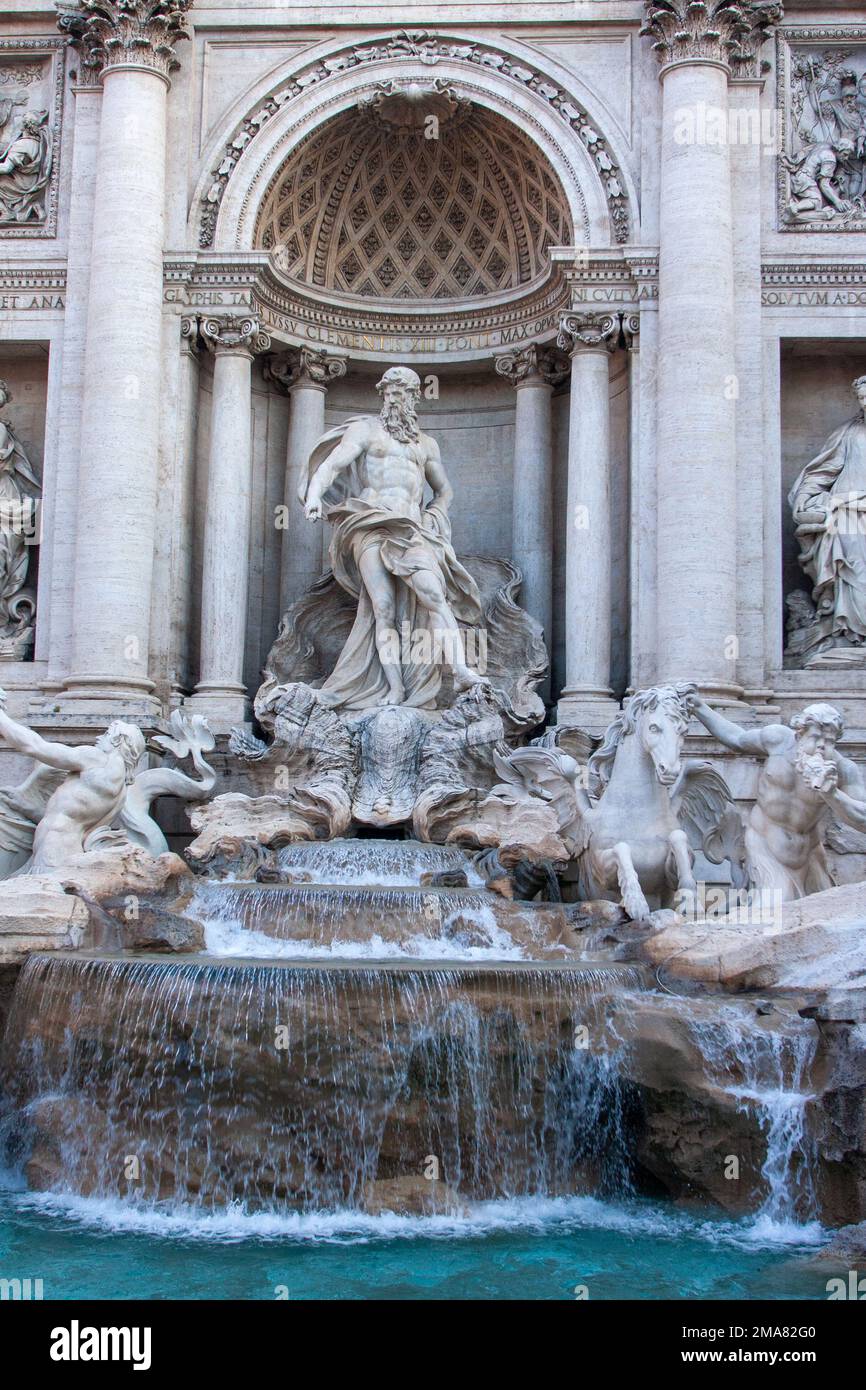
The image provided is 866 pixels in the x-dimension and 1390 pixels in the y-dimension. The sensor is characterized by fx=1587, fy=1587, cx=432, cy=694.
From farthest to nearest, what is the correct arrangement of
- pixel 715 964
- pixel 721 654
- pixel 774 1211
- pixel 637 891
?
pixel 721 654 < pixel 637 891 < pixel 715 964 < pixel 774 1211

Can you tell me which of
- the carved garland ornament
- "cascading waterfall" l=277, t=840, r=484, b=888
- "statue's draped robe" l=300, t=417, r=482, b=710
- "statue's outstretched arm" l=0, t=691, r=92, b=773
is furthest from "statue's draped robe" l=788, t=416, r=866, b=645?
Result: "statue's outstretched arm" l=0, t=691, r=92, b=773

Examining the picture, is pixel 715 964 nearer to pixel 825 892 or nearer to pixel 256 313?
pixel 825 892

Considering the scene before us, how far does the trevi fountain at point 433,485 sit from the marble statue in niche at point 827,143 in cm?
5

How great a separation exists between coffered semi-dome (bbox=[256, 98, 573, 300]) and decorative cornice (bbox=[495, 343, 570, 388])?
31.0 inches

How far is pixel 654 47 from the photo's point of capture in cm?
1580

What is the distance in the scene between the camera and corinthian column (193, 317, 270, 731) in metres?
15.7

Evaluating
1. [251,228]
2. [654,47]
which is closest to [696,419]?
[654,47]

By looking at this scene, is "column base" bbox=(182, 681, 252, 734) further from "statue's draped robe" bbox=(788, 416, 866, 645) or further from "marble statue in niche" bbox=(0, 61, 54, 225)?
"statue's draped robe" bbox=(788, 416, 866, 645)

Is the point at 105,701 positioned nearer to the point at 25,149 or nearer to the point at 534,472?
the point at 534,472

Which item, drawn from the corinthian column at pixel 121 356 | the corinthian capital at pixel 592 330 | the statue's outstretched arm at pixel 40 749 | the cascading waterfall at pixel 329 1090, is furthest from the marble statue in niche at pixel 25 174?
the cascading waterfall at pixel 329 1090

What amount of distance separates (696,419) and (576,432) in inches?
54.1

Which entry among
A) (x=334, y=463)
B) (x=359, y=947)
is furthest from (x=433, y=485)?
(x=359, y=947)

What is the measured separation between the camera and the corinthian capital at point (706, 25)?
15.6m

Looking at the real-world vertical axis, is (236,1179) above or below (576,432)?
below
